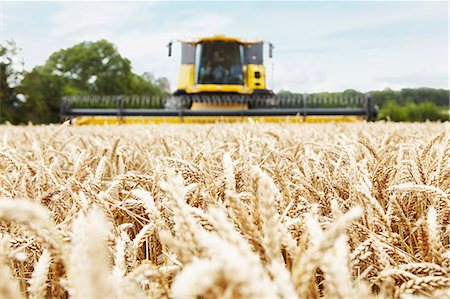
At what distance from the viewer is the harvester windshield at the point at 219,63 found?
50.5 feet

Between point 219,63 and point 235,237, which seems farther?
point 219,63

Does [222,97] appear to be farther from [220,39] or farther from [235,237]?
→ [235,237]

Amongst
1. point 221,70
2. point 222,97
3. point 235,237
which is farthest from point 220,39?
point 235,237

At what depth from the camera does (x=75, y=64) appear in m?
65.2

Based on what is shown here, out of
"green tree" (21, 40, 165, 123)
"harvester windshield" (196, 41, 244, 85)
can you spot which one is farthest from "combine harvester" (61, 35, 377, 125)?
"green tree" (21, 40, 165, 123)

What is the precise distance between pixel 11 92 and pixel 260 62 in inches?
879

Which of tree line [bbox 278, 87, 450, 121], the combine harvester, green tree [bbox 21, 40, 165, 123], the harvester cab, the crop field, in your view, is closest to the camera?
the crop field

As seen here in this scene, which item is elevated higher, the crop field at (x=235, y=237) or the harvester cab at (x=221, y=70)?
the harvester cab at (x=221, y=70)

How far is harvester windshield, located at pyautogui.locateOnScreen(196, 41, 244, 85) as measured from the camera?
15406 mm

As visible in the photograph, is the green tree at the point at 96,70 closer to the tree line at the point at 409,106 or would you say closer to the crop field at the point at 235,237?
the tree line at the point at 409,106

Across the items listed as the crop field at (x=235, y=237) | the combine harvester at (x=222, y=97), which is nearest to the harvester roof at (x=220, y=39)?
the combine harvester at (x=222, y=97)

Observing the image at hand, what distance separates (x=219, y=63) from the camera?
15586mm

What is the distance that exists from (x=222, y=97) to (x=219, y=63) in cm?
184

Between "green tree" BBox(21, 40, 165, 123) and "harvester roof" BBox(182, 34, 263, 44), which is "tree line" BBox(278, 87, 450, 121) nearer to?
"harvester roof" BBox(182, 34, 263, 44)
